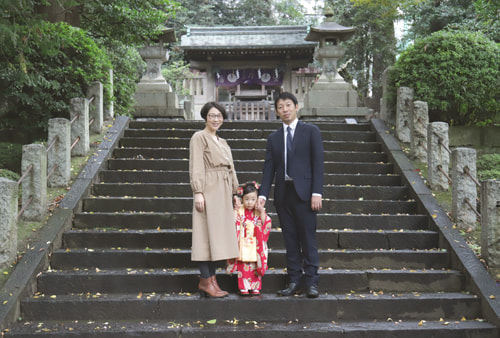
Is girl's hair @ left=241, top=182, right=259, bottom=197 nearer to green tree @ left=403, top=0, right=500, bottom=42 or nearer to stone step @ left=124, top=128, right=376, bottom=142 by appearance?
stone step @ left=124, top=128, right=376, bottom=142

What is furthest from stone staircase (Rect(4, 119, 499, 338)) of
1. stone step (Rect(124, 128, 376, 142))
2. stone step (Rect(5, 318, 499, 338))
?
stone step (Rect(124, 128, 376, 142))

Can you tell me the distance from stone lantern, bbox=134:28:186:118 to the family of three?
7716 mm

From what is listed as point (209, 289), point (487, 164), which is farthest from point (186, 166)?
point (487, 164)

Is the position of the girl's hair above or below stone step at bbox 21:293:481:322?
above

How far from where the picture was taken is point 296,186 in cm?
392

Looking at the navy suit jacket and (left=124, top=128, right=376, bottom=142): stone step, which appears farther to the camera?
(left=124, top=128, right=376, bottom=142): stone step

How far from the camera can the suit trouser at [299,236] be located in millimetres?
3947

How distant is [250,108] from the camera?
16609 mm

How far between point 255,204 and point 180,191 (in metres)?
2.24

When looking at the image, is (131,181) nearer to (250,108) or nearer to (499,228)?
(499,228)

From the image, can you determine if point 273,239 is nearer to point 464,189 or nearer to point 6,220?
point 464,189

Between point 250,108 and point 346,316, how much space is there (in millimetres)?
13084

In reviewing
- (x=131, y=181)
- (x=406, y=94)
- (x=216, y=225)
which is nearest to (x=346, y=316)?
(x=216, y=225)

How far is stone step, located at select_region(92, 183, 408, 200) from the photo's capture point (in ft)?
19.9
